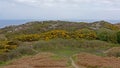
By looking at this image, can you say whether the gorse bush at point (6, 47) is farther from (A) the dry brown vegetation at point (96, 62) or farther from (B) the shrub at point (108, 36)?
(B) the shrub at point (108, 36)

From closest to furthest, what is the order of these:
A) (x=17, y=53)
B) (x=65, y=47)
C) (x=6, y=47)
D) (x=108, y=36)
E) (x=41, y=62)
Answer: (x=41, y=62)
(x=17, y=53)
(x=6, y=47)
(x=65, y=47)
(x=108, y=36)

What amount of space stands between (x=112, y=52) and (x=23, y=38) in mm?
15315

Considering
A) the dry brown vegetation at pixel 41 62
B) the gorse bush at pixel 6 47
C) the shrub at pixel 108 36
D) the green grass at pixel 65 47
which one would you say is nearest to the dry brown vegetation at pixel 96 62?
the dry brown vegetation at pixel 41 62

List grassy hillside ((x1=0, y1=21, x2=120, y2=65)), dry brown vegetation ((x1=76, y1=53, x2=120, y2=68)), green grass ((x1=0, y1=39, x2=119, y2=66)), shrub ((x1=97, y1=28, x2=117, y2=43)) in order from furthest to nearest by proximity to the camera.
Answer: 1. shrub ((x1=97, y1=28, x2=117, y2=43))
2. green grass ((x1=0, y1=39, x2=119, y2=66))
3. grassy hillside ((x1=0, y1=21, x2=120, y2=65))
4. dry brown vegetation ((x1=76, y1=53, x2=120, y2=68))

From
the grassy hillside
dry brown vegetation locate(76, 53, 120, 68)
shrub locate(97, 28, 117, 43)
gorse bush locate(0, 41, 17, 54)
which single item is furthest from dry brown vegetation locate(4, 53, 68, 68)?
shrub locate(97, 28, 117, 43)

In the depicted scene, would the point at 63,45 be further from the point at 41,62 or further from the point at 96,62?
the point at 96,62

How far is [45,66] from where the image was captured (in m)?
25.1

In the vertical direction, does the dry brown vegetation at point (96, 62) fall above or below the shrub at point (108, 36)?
below

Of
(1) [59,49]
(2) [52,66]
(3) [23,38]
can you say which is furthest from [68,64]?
(3) [23,38]

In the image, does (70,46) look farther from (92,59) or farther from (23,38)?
(92,59)

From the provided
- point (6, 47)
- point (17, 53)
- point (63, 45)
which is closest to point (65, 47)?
point (63, 45)

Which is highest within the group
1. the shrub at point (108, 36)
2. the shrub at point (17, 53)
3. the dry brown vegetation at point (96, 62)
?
the shrub at point (108, 36)

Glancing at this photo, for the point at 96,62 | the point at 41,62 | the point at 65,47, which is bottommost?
the point at 65,47

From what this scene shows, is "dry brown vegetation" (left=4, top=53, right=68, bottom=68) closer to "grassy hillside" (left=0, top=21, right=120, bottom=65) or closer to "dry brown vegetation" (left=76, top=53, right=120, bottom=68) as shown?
"dry brown vegetation" (left=76, top=53, right=120, bottom=68)
